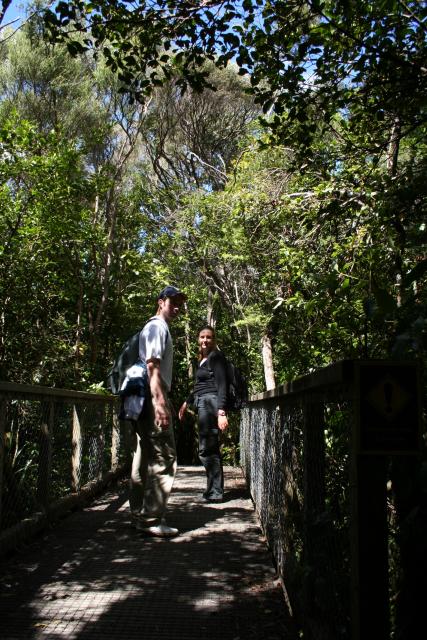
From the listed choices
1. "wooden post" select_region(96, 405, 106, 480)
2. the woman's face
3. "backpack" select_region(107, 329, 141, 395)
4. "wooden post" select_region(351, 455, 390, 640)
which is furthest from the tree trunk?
"wooden post" select_region(351, 455, 390, 640)

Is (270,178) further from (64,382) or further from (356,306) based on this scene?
(64,382)

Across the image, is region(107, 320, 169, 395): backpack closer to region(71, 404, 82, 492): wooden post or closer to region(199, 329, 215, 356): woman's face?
region(71, 404, 82, 492): wooden post

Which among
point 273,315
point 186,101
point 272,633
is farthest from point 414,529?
point 186,101

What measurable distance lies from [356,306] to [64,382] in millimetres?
7415

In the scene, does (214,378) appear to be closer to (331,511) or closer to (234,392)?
(234,392)

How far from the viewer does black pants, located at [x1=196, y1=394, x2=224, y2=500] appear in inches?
250

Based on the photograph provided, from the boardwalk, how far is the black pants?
3.42ft

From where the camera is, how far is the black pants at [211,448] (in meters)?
6.34

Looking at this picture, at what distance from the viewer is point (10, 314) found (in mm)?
10844

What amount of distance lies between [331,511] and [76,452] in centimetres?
401

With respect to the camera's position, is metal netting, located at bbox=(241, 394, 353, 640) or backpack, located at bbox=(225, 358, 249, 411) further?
backpack, located at bbox=(225, 358, 249, 411)

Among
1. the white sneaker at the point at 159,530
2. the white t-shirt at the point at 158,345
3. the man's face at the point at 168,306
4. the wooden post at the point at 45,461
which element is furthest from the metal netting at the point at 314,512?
the wooden post at the point at 45,461

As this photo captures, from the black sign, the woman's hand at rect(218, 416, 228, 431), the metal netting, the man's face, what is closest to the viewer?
the black sign

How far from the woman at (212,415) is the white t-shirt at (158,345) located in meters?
1.39
